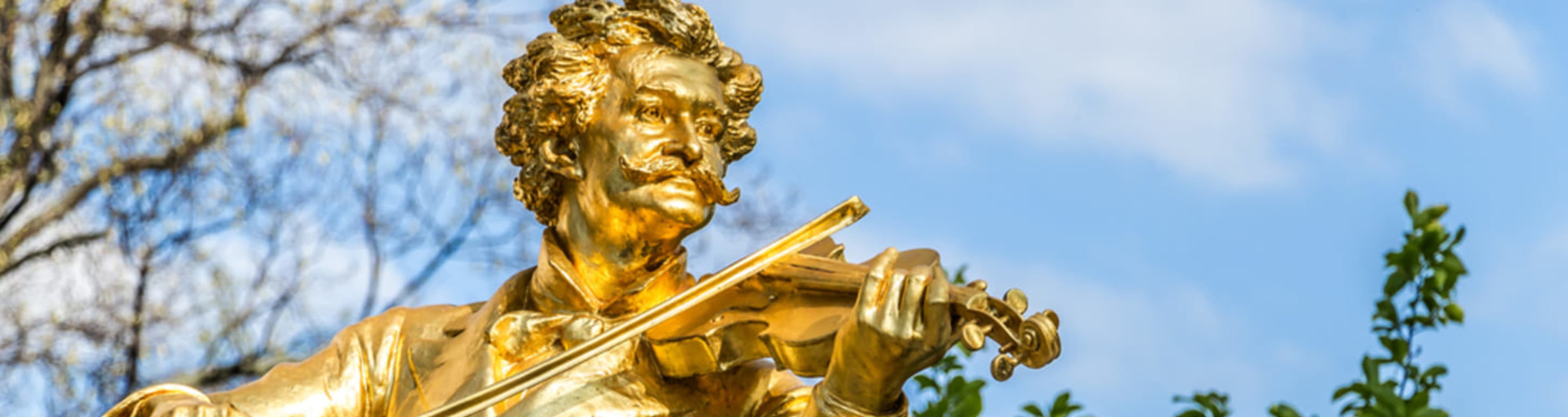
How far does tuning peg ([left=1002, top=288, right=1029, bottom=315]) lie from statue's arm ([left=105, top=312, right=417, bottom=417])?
1.09 metres

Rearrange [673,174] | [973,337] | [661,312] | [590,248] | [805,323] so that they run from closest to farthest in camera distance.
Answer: [973,337] < [805,323] < [661,312] < [673,174] < [590,248]

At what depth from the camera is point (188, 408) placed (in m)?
3.15

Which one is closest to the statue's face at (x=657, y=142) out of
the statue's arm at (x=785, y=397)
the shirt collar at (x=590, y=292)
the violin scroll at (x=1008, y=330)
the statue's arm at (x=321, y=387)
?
the shirt collar at (x=590, y=292)

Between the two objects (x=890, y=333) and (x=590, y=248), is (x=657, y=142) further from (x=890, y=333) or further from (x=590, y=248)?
(x=890, y=333)

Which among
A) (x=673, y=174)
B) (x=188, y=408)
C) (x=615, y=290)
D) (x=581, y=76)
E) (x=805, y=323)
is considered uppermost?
(x=581, y=76)

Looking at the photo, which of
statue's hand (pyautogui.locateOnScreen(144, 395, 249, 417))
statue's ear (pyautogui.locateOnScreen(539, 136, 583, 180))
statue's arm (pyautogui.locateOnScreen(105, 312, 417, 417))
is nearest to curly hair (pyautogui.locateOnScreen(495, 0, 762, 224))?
statue's ear (pyautogui.locateOnScreen(539, 136, 583, 180))

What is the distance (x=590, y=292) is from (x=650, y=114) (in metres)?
0.27

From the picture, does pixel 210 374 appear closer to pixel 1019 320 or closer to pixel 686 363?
pixel 686 363

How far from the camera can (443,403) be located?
128 inches

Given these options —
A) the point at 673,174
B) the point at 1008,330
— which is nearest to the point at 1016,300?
the point at 1008,330

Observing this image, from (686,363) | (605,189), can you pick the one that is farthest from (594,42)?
(686,363)

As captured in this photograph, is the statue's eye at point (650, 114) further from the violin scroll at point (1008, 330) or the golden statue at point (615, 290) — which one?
the violin scroll at point (1008, 330)

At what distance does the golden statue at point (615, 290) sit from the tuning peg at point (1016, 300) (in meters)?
0.20

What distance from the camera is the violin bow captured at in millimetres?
3105
